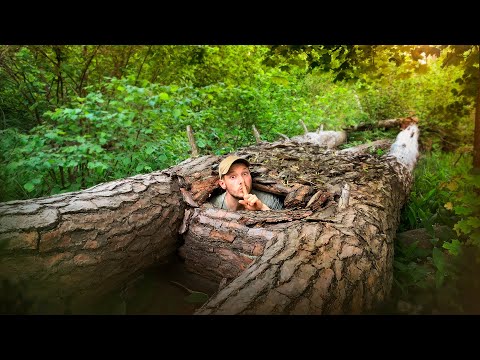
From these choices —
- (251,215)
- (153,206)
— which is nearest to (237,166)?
(251,215)

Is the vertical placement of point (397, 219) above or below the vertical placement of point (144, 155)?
below

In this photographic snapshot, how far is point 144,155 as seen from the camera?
12.6 ft

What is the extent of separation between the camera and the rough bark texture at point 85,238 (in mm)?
1634

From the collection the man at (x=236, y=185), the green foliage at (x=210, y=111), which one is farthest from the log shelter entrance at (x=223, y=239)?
the green foliage at (x=210, y=111)

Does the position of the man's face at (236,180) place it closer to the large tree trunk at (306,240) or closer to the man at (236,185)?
the man at (236,185)

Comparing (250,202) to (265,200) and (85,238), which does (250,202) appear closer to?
(265,200)

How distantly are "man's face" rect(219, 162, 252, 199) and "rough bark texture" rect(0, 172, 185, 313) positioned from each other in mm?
424

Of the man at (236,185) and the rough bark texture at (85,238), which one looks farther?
the man at (236,185)

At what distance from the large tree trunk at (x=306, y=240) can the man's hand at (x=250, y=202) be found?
0.23 meters

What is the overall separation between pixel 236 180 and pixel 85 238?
120 centimetres

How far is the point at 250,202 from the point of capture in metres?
2.46

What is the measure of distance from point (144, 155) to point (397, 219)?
9.53 ft
